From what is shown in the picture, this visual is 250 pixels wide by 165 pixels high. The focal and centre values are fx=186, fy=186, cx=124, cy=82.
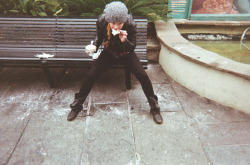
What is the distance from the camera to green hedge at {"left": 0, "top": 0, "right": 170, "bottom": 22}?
3.77 meters

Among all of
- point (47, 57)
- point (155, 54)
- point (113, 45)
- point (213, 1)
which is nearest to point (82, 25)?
→ point (47, 57)

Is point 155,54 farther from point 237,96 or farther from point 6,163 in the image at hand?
point 6,163

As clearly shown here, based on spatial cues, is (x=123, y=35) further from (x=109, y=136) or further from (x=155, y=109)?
(x=109, y=136)

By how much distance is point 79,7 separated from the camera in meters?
3.96

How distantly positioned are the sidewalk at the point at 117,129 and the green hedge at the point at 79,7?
58.8 inches

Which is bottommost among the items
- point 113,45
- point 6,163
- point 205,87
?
point 6,163

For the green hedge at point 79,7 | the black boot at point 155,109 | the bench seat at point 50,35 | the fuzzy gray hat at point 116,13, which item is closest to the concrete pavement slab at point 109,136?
the black boot at point 155,109

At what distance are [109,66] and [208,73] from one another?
154 centimetres

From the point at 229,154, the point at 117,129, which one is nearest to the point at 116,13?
the point at 117,129

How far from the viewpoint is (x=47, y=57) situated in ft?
10.3

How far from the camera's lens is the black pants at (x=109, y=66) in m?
2.67

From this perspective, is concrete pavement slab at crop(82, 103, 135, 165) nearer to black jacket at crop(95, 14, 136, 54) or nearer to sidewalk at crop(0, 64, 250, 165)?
sidewalk at crop(0, 64, 250, 165)

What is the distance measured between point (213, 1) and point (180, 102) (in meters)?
3.39

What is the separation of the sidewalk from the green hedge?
1.49m
